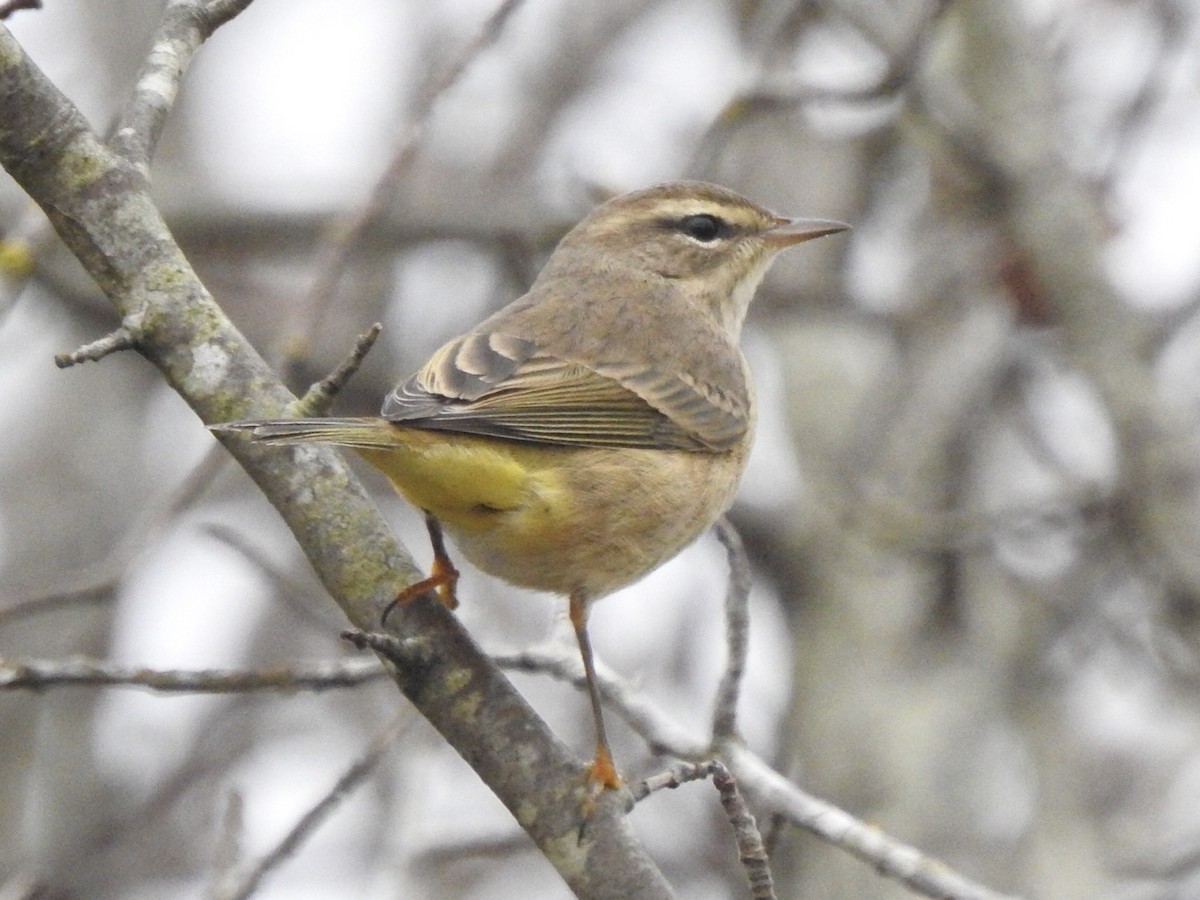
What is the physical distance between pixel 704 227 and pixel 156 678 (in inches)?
123

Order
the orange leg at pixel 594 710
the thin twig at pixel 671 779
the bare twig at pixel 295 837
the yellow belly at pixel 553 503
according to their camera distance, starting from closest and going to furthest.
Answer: the thin twig at pixel 671 779 → the orange leg at pixel 594 710 → the bare twig at pixel 295 837 → the yellow belly at pixel 553 503

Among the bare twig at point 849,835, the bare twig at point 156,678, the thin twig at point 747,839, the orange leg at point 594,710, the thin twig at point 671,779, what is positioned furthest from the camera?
the bare twig at point 849,835

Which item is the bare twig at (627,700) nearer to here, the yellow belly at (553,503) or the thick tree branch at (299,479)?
the yellow belly at (553,503)

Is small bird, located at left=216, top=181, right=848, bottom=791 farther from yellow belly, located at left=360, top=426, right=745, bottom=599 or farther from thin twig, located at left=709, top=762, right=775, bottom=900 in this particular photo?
thin twig, located at left=709, top=762, right=775, bottom=900

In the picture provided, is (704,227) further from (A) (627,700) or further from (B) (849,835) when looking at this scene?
(B) (849,835)

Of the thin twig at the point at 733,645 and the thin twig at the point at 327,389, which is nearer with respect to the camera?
the thin twig at the point at 327,389

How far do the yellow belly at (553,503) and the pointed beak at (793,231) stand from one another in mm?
1431

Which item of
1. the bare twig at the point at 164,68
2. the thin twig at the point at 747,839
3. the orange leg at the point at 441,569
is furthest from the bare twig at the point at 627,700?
the bare twig at the point at 164,68

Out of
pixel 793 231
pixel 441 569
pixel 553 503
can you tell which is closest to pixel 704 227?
pixel 793 231

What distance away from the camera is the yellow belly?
4.05m

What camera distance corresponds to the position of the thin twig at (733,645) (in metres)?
4.11

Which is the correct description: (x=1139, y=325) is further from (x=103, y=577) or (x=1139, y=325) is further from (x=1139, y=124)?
(x=103, y=577)

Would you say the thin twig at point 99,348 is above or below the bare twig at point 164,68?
below

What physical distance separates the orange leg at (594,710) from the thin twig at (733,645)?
32 cm
